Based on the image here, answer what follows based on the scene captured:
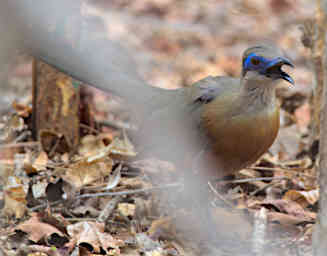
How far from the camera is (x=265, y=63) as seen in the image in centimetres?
301

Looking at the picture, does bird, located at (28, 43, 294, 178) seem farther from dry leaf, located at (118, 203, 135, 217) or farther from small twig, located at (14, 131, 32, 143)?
small twig, located at (14, 131, 32, 143)

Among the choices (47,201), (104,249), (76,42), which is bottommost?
(104,249)

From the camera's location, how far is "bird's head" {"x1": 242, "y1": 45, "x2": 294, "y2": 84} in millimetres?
2973

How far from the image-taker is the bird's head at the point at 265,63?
297 centimetres

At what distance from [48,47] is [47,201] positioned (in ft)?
3.59

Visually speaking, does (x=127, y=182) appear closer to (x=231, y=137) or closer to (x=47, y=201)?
(x=47, y=201)

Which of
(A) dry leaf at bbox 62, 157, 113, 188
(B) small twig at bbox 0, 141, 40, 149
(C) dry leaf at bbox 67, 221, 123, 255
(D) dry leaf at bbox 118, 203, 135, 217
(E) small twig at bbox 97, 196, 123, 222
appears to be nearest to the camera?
(C) dry leaf at bbox 67, 221, 123, 255

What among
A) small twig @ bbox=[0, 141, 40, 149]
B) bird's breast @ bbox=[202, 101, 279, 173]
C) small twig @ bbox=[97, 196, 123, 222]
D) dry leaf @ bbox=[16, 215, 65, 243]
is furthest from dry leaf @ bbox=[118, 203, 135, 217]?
small twig @ bbox=[0, 141, 40, 149]

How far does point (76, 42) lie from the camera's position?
388 centimetres

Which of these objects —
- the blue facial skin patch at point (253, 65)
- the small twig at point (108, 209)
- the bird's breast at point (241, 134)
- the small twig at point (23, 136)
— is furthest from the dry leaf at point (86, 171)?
the blue facial skin patch at point (253, 65)

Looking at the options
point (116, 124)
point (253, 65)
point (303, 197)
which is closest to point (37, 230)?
point (253, 65)

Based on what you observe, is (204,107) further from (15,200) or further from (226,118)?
(15,200)

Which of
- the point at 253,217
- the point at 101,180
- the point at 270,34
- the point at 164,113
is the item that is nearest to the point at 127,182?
the point at 101,180

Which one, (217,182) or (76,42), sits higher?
(76,42)
